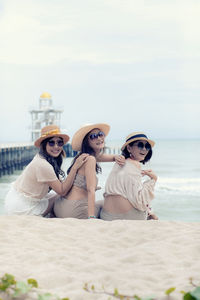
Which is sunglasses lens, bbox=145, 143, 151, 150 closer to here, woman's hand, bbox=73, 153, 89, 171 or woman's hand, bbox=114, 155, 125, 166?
woman's hand, bbox=114, 155, 125, 166

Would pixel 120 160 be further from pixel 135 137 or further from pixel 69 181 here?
pixel 69 181

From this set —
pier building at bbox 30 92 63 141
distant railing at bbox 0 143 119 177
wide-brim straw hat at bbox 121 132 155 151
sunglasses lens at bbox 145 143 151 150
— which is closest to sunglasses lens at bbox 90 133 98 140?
wide-brim straw hat at bbox 121 132 155 151

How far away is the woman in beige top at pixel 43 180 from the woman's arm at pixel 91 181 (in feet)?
0.25

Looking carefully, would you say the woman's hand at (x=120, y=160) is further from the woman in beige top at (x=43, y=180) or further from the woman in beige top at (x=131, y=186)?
the woman in beige top at (x=43, y=180)

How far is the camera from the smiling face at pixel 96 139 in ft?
15.8

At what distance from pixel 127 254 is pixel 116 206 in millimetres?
1402

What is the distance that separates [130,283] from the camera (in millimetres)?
2600

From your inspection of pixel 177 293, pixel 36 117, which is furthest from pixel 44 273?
pixel 36 117

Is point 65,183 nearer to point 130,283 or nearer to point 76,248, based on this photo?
point 76,248

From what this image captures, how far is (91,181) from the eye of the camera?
15.0ft

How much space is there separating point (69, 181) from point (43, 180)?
0.28m

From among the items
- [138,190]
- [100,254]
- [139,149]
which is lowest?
[100,254]

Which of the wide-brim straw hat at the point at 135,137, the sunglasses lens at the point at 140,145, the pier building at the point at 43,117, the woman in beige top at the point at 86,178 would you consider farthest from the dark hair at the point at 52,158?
the pier building at the point at 43,117

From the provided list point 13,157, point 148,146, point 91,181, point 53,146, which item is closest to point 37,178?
point 53,146
